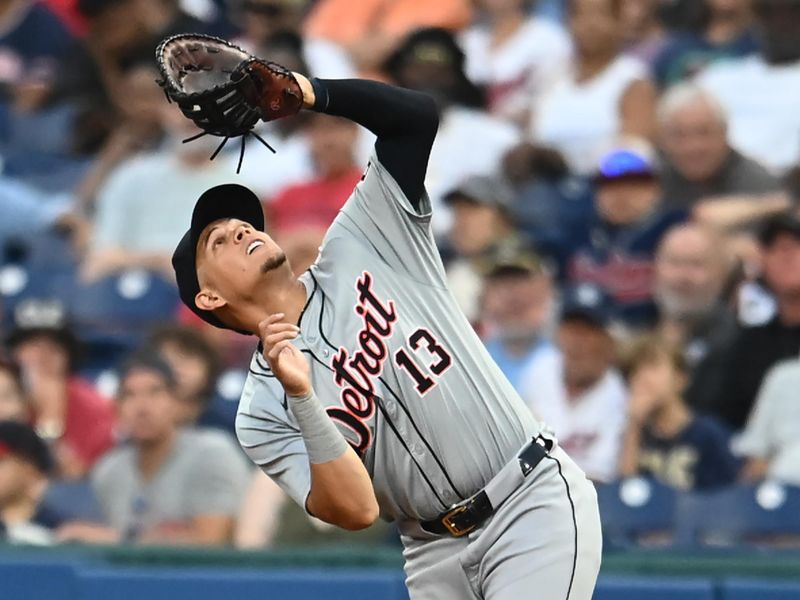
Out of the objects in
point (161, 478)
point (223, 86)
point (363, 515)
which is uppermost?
point (223, 86)

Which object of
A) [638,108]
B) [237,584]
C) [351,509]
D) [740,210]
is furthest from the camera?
[638,108]

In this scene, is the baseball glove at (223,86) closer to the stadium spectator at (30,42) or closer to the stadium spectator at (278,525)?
the stadium spectator at (278,525)

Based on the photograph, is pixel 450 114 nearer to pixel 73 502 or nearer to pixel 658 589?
pixel 73 502

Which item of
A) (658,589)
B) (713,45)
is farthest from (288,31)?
(658,589)

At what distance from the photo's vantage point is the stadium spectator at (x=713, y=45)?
7781 mm

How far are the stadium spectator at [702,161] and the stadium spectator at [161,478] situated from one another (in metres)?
2.31

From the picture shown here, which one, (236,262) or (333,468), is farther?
(236,262)

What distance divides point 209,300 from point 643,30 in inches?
205

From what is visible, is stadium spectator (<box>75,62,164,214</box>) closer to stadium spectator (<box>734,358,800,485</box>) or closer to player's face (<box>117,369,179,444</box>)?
player's face (<box>117,369,179,444</box>)

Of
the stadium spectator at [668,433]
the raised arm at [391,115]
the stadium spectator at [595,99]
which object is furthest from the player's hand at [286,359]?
the stadium spectator at [595,99]

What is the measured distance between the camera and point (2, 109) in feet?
29.5

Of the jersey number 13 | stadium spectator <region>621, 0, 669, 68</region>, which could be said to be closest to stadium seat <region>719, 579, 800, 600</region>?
the jersey number 13

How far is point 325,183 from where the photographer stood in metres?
7.40

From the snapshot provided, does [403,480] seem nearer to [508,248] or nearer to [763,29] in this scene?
[508,248]
